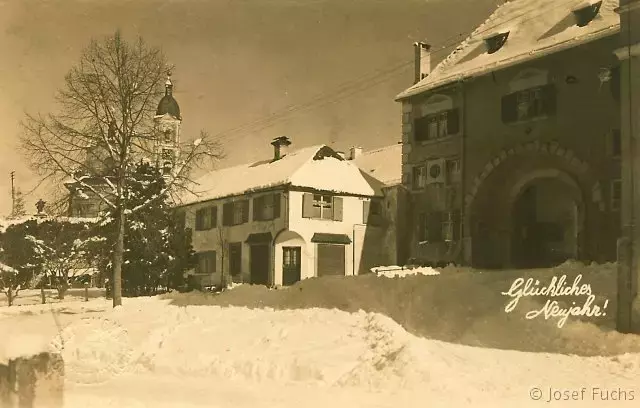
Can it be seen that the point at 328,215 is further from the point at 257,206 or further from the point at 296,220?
the point at 257,206

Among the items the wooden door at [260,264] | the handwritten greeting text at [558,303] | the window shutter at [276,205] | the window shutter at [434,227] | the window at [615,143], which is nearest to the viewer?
the handwritten greeting text at [558,303]

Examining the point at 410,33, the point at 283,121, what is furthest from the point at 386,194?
the point at 410,33

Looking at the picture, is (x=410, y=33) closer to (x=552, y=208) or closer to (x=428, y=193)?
(x=552, y=208)

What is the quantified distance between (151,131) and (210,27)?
8388mm

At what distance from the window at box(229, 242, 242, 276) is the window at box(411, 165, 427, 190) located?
8.29 metres

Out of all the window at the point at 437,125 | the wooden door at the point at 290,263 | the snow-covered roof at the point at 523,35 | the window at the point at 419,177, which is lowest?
the wooden door at the point at 290,263

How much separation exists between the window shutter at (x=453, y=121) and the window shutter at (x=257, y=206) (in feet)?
27.0

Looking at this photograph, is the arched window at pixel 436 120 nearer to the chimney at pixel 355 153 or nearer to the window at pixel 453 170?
the window at pixel 453 170

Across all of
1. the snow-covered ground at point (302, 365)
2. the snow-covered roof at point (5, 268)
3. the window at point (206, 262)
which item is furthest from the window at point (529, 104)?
the snow-covered roof at point (5, 268)

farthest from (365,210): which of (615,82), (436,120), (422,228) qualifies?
(615,82)

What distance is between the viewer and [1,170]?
34.2 feet

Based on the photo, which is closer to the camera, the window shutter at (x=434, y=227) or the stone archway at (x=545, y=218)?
the stone archway at (x=545, y=218)

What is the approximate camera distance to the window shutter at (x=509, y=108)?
2034 cm

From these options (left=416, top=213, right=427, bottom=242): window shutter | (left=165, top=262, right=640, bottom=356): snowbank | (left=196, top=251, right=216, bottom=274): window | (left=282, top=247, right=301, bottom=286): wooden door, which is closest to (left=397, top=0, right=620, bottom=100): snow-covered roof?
(left=416, top=213, right=427, bottom=242): window shutter
